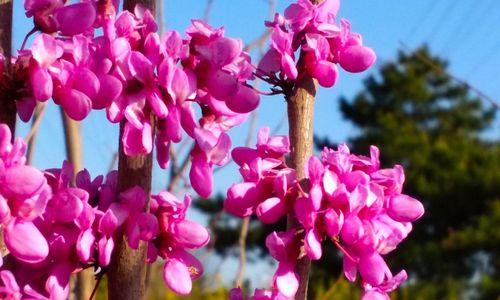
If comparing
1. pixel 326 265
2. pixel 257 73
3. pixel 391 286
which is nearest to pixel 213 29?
pixel 257 73

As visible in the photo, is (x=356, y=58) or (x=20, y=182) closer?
(x=20, y=182)

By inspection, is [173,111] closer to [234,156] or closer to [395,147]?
[234,156]

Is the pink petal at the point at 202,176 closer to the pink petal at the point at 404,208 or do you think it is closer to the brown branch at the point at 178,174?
the pink petal at the point at 404,208

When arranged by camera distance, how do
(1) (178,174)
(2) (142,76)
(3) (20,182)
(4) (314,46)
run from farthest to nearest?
(1) (178,174)
(4) (314,46)
(2) (142,76)
(3) (20,182)

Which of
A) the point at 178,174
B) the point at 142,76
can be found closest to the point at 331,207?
the point at 142,76

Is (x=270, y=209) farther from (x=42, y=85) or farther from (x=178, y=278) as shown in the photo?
(x=42, y=85)

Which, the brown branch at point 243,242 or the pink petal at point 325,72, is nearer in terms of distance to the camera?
the pink petal at point 325,72

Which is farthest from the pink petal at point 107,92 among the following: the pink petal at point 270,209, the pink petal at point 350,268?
the pink petal at point 350,268
